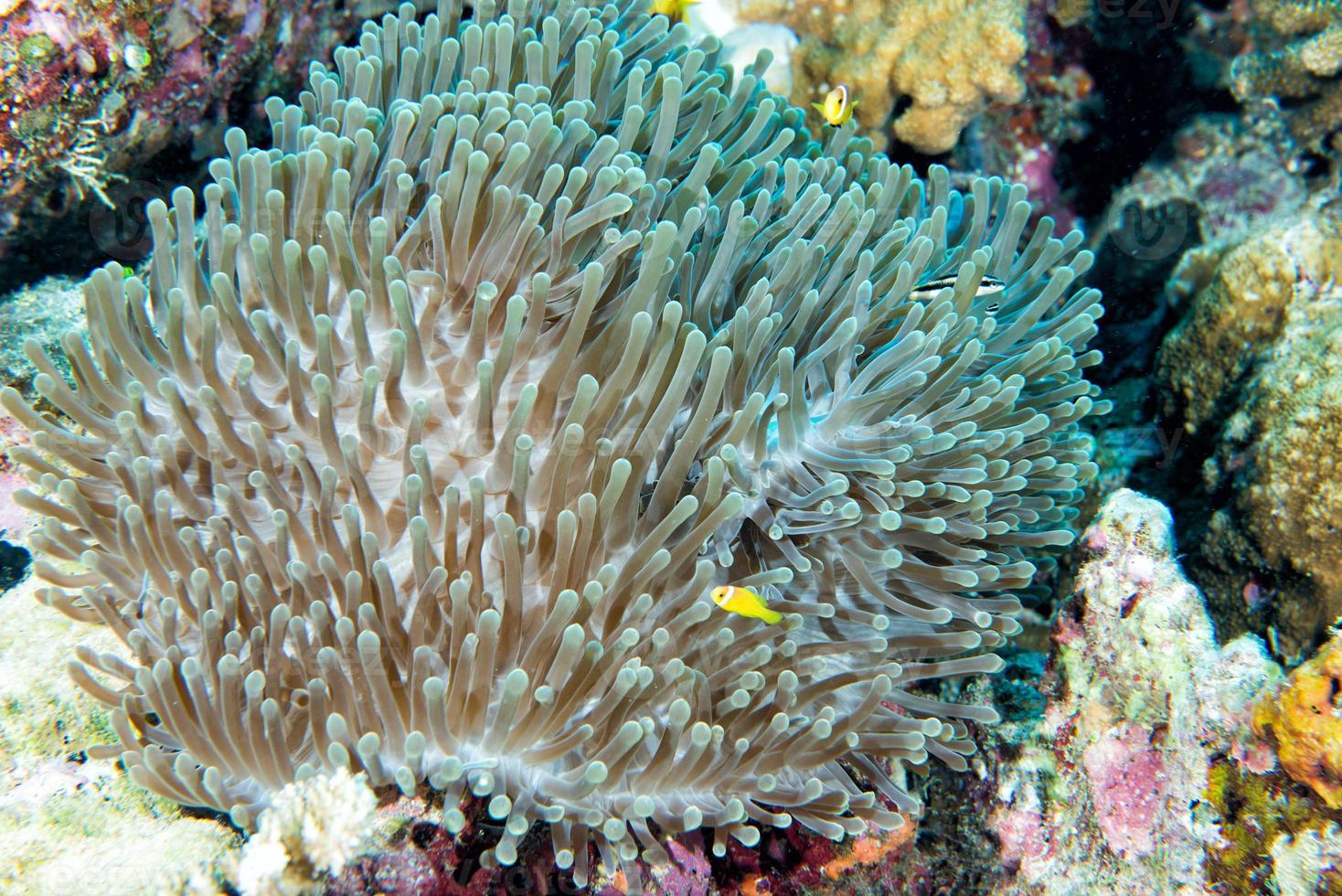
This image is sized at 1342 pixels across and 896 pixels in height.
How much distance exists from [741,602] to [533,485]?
2.31 feet

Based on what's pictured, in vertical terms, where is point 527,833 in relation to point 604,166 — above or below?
below

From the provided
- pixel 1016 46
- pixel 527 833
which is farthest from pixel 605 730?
pixel 1016 46

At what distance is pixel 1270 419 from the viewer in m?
3.72

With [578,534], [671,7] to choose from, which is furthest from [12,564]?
[671,7]

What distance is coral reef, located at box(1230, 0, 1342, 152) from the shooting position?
19.5 feet

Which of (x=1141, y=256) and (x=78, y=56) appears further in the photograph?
(x=1141, y=256)

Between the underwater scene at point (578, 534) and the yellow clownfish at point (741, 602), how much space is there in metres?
0.02

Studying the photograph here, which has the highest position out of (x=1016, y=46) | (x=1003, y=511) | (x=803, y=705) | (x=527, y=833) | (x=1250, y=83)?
(x=1250, y=83)

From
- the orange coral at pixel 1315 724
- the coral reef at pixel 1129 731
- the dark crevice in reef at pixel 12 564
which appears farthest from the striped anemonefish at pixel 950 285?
the dark crevice in reef at pixel 12 564

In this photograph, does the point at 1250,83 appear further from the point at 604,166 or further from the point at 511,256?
the point at 511,256

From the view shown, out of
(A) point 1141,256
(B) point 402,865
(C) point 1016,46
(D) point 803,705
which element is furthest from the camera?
(A) point 1141,256

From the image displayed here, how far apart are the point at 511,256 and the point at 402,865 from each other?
1806 mm

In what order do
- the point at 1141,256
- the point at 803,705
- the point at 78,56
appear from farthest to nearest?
the point at 1141,256
the point at 78,56
the point at 803,705

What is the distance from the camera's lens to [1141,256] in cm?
603
